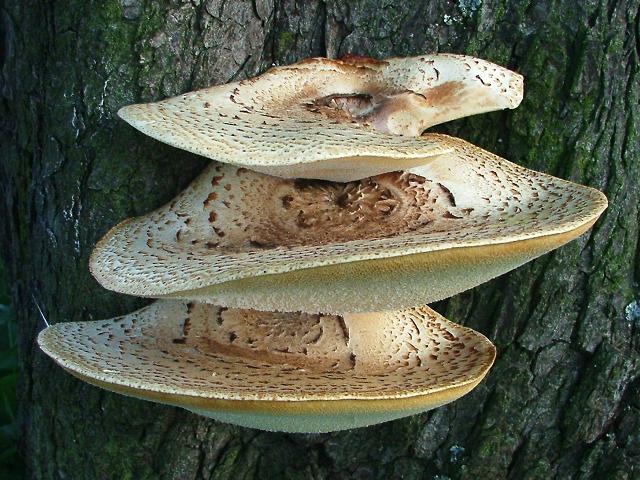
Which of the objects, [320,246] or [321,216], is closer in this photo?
[320,246]

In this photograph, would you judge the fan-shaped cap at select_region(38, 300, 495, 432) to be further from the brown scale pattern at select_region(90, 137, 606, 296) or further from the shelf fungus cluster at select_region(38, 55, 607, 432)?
the brown scale pattern at select_region(90, 137, 606, 296)

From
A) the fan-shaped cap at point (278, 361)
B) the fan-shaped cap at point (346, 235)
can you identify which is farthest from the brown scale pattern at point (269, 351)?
the fan-shaped cap at point (346, 235)

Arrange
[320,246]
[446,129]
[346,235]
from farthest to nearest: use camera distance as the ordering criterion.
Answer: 1. [446,129]
2. [346,235]
3. [320,246]

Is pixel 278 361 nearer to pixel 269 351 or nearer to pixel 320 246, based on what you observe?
pixel 269 351

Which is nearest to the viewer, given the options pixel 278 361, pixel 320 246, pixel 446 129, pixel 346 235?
pixel 320 246

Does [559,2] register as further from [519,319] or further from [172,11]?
[172,11]

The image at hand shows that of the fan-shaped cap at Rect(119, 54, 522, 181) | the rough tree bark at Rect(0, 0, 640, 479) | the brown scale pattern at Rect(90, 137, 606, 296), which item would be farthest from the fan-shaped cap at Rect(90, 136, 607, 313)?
the rough tree bark at Rect(0, 0, 640, 479)

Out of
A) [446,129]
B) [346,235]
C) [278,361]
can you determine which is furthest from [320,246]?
[446,129]

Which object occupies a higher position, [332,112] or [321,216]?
[332,112]
